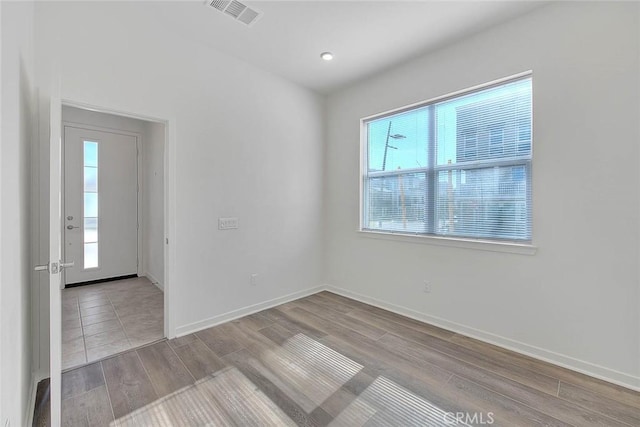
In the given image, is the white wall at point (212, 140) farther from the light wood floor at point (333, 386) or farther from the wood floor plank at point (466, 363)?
the wood floor plank at point (466, 363)

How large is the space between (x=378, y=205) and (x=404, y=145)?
836 mm

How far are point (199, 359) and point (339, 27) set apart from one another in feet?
10.7

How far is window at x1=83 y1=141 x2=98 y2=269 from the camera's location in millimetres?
4465

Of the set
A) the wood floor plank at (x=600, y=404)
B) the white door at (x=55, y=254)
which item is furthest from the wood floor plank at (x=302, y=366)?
the wood floor plank at (x=600, y=404)

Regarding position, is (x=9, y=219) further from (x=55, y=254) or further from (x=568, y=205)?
(x=568, y=205)

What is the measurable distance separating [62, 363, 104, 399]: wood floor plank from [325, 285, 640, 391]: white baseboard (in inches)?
114

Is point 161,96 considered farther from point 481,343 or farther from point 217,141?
point 481,343

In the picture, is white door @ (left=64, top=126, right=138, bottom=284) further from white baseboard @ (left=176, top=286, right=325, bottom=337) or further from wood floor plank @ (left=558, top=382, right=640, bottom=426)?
wood floor plank @ (left=558, top=382, right=640, bottom=426)

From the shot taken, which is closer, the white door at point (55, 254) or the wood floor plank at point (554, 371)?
the white door at point (55, 254)

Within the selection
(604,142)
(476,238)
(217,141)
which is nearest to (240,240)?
(217,141)

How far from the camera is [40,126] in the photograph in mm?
2086

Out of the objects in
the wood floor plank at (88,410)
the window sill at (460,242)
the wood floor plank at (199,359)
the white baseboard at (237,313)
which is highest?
the window sill at (460,242)

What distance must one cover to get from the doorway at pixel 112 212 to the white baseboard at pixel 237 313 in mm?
870

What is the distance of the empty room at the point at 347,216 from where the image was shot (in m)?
1.82
